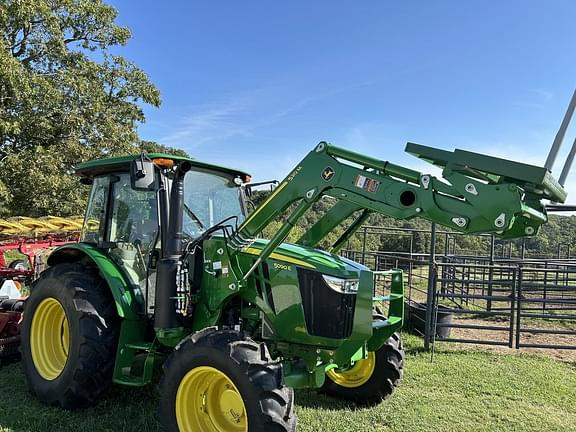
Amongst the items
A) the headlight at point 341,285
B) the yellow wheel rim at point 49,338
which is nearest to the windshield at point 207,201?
the headlight at point 341,285

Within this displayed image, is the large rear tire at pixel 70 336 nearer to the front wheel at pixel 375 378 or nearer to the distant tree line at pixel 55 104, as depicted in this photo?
the front wheel at pixel 375 378

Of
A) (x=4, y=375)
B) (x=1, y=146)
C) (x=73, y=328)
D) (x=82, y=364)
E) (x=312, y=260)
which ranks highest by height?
(x=1, y=146)

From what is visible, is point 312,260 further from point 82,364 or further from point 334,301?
point 82,364

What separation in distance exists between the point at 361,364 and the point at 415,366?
5.50 ft

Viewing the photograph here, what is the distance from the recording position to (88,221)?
5137 millimetres

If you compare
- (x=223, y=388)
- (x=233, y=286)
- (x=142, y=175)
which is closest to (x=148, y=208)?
(x=142, y=175)

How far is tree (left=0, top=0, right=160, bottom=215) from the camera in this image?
12750 mm

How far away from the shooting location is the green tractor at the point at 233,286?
3.16 m

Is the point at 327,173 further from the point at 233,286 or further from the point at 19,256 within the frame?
the point at 19,256

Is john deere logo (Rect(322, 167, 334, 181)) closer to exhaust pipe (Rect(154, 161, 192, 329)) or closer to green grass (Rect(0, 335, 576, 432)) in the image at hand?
exhaust pipe (Rect(154, 161, 192, 329))

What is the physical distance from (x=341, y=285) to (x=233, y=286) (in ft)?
2.86

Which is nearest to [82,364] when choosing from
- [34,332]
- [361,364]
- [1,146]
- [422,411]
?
[34,332]

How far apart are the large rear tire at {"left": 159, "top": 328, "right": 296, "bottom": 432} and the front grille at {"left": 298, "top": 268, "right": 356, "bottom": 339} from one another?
53 centimetres

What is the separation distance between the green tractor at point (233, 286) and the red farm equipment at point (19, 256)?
34.8 inches
